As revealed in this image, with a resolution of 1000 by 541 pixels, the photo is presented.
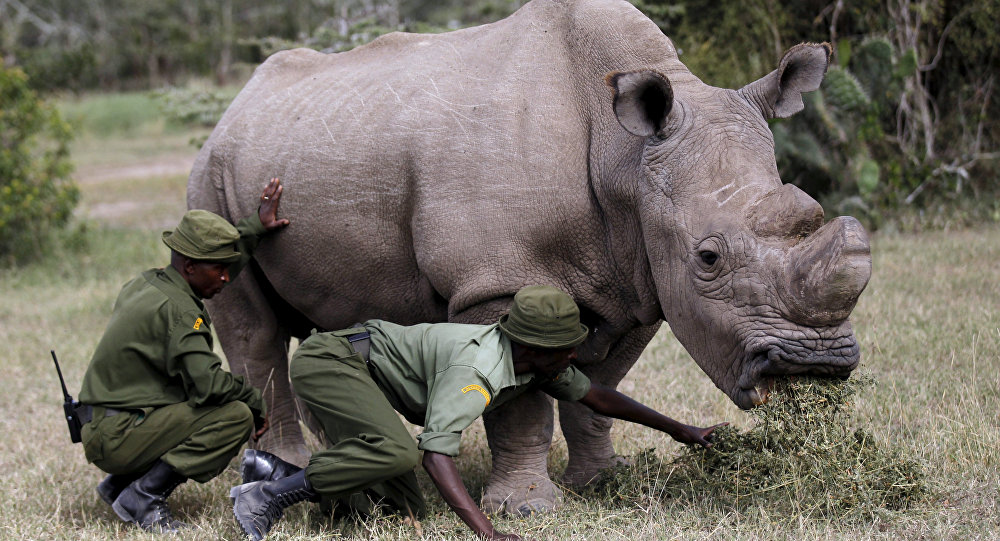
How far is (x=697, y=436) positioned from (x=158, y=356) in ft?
8.45

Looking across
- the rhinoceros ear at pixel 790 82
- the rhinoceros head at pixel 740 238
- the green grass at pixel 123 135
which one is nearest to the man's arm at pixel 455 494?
the rhinoceros head at pixel 740 238

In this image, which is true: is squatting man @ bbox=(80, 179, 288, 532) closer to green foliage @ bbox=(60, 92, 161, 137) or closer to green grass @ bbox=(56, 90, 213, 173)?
green grass @ bbox=(56, 90, 213, 173)

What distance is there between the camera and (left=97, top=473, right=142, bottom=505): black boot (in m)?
5.07

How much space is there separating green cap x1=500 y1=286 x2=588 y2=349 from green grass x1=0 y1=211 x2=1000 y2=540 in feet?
2.73

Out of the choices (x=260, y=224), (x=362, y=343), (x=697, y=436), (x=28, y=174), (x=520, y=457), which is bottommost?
(x=28, y=174)

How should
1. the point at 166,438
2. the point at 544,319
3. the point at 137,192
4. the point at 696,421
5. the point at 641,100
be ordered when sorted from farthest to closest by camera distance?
the point at 137,192
the point at 696,421
the point at 166,438
the point at 641,100
the point at 544,319

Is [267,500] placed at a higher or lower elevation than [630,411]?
lower

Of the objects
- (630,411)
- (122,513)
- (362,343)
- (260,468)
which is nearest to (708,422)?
(630,411)

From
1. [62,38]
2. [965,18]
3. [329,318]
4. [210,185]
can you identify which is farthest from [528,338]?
[62,38]

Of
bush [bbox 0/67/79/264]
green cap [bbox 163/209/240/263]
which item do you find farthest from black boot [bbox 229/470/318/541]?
bush [bbox 0/67/79/264]

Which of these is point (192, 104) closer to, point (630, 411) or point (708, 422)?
point (708, 422)

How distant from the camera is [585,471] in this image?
5.30 m

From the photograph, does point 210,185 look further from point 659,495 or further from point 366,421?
point 659,495

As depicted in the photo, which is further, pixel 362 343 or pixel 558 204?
pixel 362 343
